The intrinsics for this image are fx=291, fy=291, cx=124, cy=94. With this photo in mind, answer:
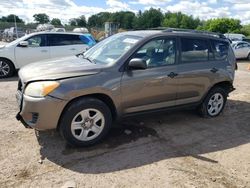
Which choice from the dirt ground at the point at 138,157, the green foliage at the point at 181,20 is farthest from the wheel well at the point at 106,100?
the green foliage at the point at 181,20

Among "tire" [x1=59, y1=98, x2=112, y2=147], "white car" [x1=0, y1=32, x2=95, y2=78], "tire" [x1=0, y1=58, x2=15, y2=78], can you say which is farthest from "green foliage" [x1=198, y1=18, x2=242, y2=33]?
"tire" [x1=59, y1=98, x2=112, y2=147]

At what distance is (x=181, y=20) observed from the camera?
10338 centimetres

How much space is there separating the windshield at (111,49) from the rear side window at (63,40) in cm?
554

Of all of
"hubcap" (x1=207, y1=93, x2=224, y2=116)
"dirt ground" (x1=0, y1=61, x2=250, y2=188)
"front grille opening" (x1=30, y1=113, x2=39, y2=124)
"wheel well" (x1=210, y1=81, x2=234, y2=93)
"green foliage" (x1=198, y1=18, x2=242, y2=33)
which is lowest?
"dirt ground" (x1=0, y1=61, x2=250, y2=188)

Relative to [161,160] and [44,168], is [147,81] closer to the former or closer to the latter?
[161,160]

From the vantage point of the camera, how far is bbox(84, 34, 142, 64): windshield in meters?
4.65

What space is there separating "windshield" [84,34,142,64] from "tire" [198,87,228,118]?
205 cm

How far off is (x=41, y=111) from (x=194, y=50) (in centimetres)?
306

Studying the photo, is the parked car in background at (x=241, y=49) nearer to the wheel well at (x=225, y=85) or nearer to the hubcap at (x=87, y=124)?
the wheel well at (x=225, y=85)

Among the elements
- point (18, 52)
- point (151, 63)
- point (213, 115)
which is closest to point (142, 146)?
point (151, 63)

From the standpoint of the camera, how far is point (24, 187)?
3369mm

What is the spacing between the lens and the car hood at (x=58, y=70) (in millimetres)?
4074

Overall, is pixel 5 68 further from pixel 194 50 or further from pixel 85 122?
pixel 194 50

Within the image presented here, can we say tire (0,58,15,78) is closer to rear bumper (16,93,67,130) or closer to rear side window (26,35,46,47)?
rear side window (26,35,46,47)
